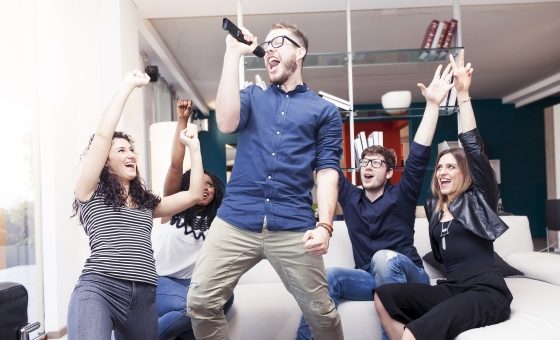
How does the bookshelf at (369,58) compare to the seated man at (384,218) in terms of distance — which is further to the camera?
the bookshelf at (369,58)

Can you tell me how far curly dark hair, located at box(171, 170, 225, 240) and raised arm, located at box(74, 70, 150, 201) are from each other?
2.13 ft

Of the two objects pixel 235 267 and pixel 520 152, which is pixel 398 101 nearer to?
pixel 235 267

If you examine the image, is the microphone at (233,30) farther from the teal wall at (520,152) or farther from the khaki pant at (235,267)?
the teal wall at (520,152)

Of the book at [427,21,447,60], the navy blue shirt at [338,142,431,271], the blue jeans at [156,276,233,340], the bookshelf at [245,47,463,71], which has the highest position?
the book at [427,21,447,60]

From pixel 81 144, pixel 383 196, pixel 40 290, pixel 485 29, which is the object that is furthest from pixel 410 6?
pixel 40 290

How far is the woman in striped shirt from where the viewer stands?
152 cm

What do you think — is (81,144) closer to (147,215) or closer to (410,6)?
(147,215)

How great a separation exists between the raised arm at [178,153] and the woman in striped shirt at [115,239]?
0.20 m

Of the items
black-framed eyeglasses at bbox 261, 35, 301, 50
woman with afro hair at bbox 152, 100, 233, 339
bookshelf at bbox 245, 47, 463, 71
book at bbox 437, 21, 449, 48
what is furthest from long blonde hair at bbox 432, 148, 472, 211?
book at bbox 437, 21, 449, 48

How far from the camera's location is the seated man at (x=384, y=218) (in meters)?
2.09

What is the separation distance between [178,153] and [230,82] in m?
0.67

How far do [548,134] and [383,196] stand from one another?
7.62 m

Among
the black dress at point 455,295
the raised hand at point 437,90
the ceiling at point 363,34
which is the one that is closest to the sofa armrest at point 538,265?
the black dress at point 455,295

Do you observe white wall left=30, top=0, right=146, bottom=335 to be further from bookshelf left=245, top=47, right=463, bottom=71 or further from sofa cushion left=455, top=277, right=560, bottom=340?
sofa cushion left=455, top=277, right=560, bottom=340
